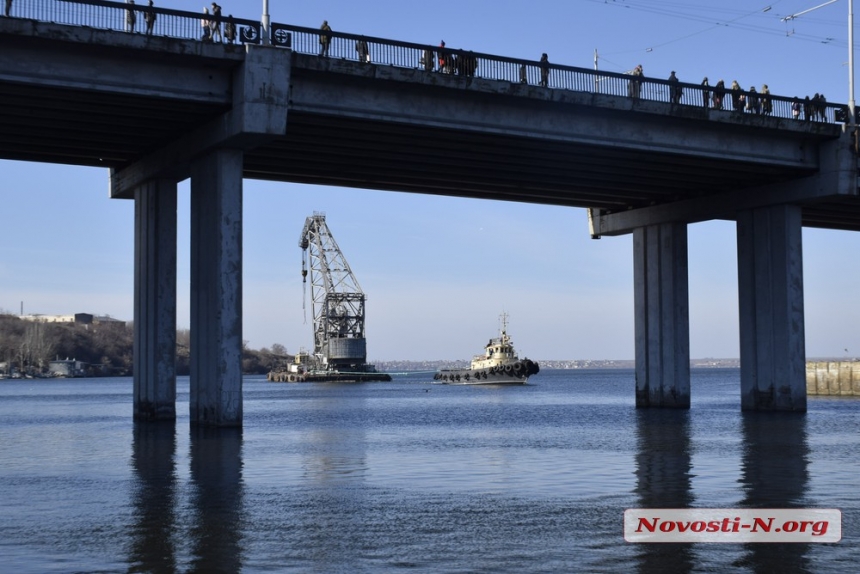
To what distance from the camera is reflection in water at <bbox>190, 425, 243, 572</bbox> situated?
15677mm

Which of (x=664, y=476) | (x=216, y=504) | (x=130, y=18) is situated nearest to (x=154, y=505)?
(x=216, y=504)

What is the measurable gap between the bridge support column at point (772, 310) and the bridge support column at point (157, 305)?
93.3 ft

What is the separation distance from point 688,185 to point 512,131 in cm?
1631

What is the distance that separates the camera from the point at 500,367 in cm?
15025

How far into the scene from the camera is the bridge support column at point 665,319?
62312 millimetres

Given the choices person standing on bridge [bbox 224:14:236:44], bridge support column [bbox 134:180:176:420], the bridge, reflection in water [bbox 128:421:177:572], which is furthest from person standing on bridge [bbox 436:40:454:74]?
reflection in water [bbox 128:421:177:572]

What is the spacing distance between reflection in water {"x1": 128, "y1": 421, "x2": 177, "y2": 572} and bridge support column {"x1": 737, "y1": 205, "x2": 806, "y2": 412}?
30521 mm

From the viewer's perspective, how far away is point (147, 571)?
14.6 meters

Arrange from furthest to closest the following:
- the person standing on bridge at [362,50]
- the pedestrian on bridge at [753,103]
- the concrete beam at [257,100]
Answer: the pedestrian on bridge at [753,103], the person standing on bridge at [362,50], the concrete beam at [257,100]

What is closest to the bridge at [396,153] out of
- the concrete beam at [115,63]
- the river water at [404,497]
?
the concrete beam at [115,63]

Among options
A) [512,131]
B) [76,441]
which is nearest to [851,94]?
[512,131]

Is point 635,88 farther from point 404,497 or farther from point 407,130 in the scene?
point 404,497

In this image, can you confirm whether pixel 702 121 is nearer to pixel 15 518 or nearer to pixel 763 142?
pixel 763 142

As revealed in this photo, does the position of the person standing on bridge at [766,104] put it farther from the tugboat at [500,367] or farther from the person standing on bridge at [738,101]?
the tugboat at [500,367]
